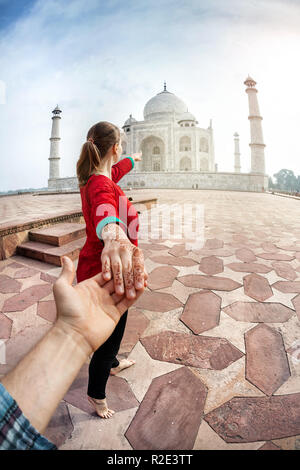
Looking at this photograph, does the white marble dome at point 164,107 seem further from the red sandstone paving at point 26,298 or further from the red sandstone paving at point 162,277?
the red sandstone paving at point 26,298

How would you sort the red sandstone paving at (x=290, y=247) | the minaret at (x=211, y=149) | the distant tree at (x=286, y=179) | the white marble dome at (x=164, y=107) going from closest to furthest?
1. the red sandstone paving at (x=290, y=247)
2. the minaret at (x=211, y=149)
3. the white marble dome at (x=164, y=107)
4. the distant tree at (x=286, y=179)

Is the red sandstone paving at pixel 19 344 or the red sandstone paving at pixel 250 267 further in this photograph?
the red sandstone paving at pixel 250 267

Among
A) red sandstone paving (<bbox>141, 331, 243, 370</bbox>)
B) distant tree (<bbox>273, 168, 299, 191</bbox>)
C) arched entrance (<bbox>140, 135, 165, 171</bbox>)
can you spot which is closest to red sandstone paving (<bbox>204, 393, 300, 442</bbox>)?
red sandstone paving (<bbox>141, 331, 243, 370</bbox>)

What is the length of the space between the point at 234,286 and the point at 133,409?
4.22 feet

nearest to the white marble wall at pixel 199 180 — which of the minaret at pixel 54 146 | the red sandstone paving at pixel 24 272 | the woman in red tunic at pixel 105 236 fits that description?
the minaret at pixel 54 146

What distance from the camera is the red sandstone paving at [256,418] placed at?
2.61ft

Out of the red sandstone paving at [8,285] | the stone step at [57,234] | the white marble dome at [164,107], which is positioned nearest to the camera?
the red sandstone paving at [8,285]

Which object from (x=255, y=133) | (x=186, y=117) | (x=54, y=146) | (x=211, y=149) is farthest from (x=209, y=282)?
(x=186, y=117)

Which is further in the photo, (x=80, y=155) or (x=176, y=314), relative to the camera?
(x=176, y=314)

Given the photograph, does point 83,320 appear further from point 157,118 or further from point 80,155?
point 157,118

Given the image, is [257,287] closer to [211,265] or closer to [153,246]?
[211,265]

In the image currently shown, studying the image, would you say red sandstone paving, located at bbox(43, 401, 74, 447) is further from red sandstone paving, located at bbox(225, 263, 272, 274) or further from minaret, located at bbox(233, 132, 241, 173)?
minaret, located at bbox(233, 132, 241, 173)

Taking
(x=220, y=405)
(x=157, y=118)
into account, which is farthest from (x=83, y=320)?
(x=157, y=118)

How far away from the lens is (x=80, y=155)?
→ 921 millimetres
